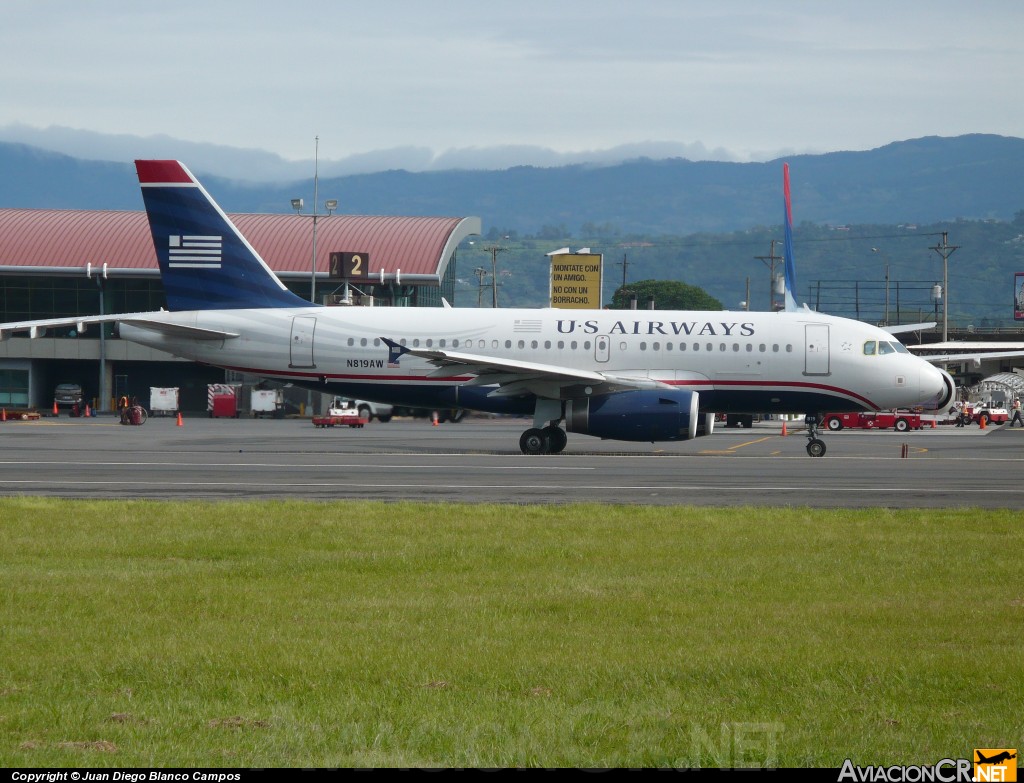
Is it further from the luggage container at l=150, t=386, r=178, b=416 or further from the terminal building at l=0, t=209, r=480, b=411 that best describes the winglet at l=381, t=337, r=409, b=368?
the terminal building at l=0, t=209, r=480, b=411

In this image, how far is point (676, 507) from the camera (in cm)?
1900

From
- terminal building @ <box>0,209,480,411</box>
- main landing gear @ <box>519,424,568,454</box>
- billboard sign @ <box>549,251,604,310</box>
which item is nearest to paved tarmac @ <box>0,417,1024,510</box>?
main landing gear @ <box>519,424,568,454</box>

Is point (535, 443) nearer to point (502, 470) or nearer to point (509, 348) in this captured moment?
point (509, 348)

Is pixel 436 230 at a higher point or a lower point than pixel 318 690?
higher

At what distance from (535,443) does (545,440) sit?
308 mm

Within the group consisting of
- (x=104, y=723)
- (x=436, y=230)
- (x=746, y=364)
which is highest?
(x=436, y=230)

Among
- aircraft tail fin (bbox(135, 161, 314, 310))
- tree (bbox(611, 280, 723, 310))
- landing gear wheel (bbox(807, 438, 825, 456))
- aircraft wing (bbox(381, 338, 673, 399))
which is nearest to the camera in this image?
aircraft wing (bbox(381, 338, 673, 399))

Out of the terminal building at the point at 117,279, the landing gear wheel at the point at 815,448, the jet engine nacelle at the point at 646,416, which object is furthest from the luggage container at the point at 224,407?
the landing gear wheel at the point at 815,448

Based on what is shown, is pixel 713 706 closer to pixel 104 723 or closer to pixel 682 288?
pixel 104 723

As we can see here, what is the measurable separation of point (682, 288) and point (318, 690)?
543ft

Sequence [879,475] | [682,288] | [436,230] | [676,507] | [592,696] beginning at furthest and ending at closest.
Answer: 1. [682,288]
2. [436,230]
3. [879,475]
4. [676,507]
5. [592,696]

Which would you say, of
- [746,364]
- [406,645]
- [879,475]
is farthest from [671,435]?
[406,645]

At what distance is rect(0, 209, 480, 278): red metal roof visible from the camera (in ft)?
266

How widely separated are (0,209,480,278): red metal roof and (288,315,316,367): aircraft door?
151 feet
